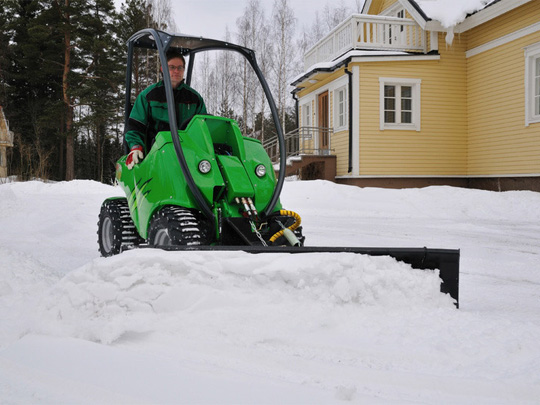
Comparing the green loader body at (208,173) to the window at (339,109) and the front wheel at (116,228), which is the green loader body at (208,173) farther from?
the window at (339,109)

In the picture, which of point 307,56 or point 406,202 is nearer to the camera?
point 406,202

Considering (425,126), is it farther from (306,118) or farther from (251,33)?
(251,33)

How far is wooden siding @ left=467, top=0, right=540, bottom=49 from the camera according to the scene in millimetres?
11680

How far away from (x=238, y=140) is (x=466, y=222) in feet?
17.9

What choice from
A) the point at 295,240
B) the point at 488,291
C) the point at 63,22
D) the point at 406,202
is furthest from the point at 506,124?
the point at 63,22

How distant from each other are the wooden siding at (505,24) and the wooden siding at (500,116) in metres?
0.17

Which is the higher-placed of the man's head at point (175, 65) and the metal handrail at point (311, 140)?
the metal handrail at point (311, 140)

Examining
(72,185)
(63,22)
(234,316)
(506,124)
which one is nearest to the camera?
(234,316)

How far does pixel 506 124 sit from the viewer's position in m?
12.8

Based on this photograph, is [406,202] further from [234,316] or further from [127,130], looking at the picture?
[234,316]

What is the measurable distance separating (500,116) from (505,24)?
2.43 m

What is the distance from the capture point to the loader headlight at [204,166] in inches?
138

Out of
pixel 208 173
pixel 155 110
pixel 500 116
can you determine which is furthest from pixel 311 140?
pixel 208 173

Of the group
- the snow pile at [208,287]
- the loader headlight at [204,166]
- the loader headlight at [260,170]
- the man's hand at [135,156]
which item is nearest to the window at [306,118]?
the man's hand at [135,156]
